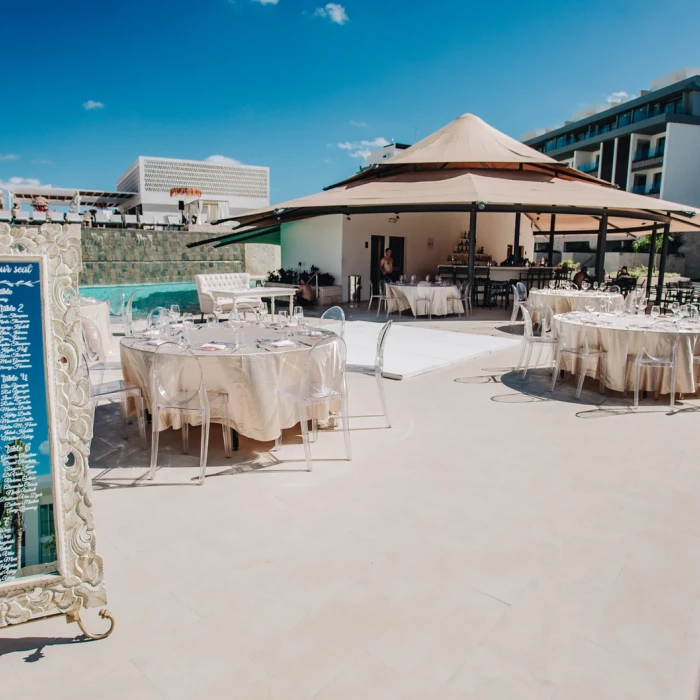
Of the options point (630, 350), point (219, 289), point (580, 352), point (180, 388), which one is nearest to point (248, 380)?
point (180, 388)

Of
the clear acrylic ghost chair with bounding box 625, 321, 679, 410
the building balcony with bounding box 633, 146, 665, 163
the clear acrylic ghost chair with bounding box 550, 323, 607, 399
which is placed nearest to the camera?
the clear acrylic ghost chair with bounding box 625, 321, 679, 410

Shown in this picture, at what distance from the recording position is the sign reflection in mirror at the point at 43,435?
1.93 metres

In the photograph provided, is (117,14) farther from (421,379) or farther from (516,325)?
(421,379)

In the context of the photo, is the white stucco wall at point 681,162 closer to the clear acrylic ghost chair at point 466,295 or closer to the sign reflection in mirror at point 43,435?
the clear acrylic ghost chair at point 466,295

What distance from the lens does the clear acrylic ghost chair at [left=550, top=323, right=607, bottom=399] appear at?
5.79 m

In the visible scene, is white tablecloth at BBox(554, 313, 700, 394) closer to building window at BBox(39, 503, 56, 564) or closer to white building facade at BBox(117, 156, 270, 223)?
building window at BBox(39, 503, 56, 564)

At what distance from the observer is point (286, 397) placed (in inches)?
158

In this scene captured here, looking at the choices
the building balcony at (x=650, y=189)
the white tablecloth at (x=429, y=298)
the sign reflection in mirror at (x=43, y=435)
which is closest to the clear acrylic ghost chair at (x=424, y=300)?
the white tablecloth at (x=429, y=298)

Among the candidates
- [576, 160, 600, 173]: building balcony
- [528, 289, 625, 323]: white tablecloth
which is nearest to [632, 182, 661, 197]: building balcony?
[576, 160, 600, 173]: building balcony

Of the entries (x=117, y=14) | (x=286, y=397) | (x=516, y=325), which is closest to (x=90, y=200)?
(x=117, y=14)

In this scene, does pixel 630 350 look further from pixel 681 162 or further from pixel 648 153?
pixel 648 153

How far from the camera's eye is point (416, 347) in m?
8.52

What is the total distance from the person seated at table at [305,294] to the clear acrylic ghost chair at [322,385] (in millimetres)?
10642

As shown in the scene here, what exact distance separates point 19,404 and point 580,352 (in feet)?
18.3
